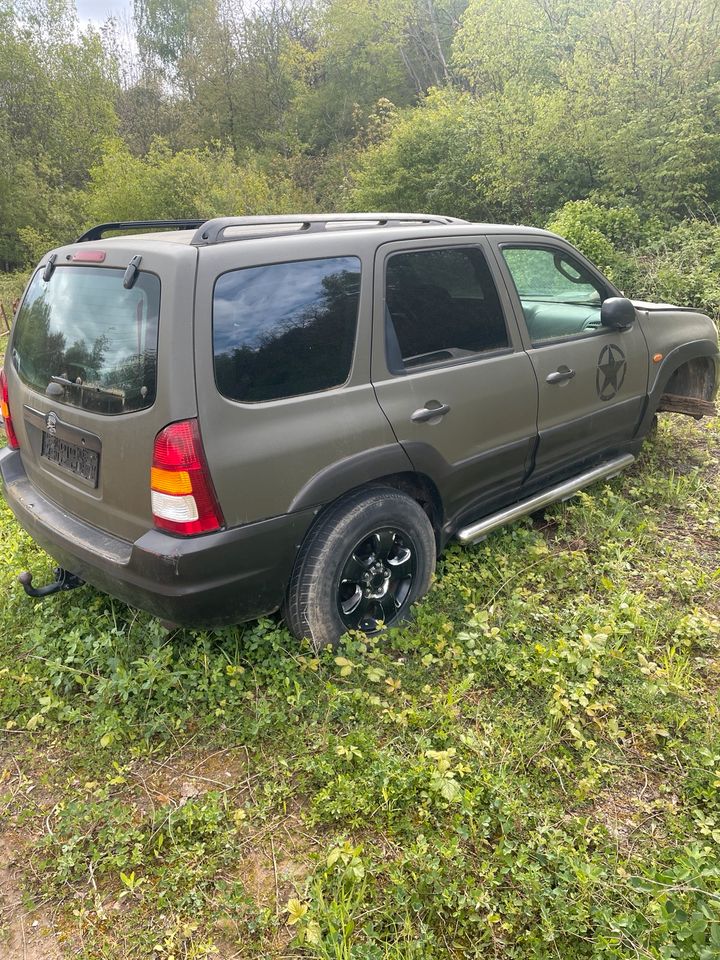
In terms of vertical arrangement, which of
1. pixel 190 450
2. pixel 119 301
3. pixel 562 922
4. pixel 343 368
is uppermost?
pixel 119 301

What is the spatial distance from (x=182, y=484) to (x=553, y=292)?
2654 millimetres

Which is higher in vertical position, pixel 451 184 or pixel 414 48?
pixel 414 48

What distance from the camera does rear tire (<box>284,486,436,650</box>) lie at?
99.4 inches

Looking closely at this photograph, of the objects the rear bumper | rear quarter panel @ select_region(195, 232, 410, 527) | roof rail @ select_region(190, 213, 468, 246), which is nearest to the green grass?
the rear bumper

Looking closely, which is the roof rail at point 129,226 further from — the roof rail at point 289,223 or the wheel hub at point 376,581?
the wheel hub at point 376,581

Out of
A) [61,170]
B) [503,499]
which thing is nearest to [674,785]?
[503,499]

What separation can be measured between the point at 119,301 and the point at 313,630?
1493mm

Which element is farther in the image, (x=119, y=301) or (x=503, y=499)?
(x=503, y=499)

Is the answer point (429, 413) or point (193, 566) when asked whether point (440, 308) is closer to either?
point (429, 413)

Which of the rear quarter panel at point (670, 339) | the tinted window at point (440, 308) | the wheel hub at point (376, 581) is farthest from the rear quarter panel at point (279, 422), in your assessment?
the rear quarter panel at point (670, 339)

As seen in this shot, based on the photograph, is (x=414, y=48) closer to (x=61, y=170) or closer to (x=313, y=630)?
(x=61, y=170)

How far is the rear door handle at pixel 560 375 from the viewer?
3312 millimetres

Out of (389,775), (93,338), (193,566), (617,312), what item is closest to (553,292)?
(617,312)

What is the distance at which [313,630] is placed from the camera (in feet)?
8.46
